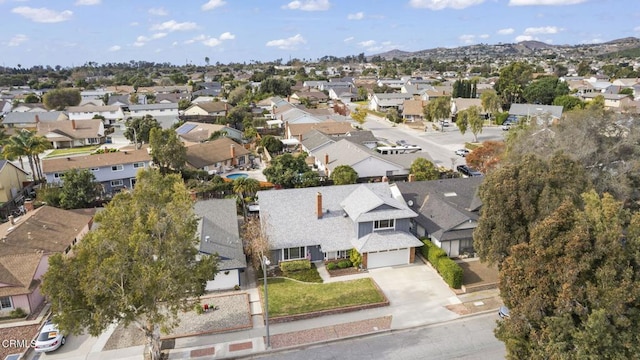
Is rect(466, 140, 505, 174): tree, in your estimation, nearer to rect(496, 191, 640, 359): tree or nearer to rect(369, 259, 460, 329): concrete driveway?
rect(369, 259, 460, 329): concrete driveway

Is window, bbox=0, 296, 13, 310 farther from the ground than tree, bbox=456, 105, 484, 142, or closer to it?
closer to it

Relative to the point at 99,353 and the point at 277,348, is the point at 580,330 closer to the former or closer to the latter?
the point at 277,348

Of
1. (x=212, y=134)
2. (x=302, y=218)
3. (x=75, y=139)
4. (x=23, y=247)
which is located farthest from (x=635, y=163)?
(x=75, y=139)

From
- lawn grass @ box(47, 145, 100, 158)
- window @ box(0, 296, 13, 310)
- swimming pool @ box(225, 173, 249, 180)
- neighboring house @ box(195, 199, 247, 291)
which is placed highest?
lawn grass @ box(47, 145, 100, 158)

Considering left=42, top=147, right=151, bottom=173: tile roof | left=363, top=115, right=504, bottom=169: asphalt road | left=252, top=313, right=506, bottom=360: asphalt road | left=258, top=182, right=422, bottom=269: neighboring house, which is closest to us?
left=252, top=313, right=506, bottom=360: asphalt road

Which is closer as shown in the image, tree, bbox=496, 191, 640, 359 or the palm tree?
tree, bbox=496, 191, 640, 359

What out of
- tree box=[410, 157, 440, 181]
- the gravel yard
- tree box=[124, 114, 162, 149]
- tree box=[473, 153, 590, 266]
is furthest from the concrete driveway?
tree box=[124, 114, 162, 149]

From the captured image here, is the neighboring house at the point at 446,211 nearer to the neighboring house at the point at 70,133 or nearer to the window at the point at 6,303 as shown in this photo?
the window at the point at 6,303
